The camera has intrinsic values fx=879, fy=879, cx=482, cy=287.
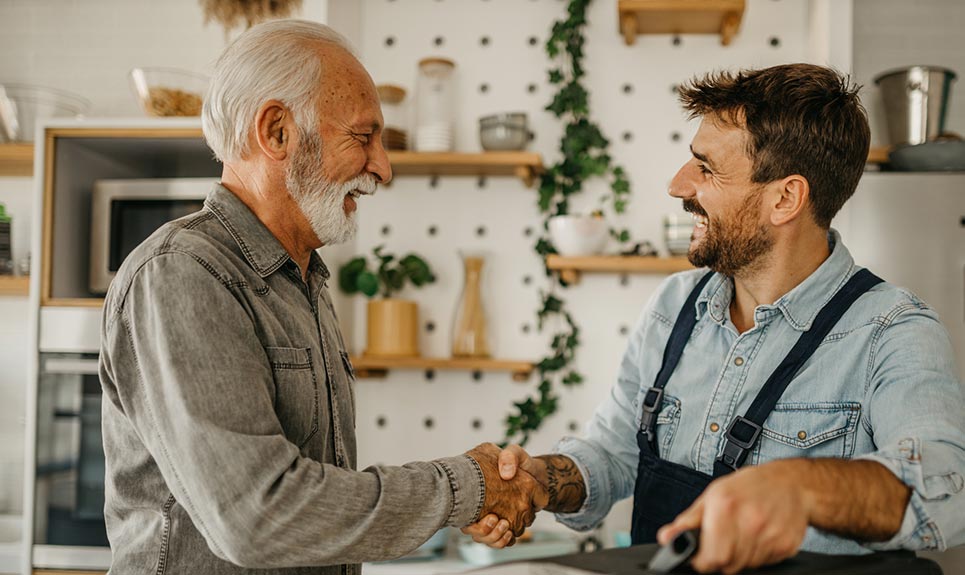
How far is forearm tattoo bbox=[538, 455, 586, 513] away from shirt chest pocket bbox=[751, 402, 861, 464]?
41cm

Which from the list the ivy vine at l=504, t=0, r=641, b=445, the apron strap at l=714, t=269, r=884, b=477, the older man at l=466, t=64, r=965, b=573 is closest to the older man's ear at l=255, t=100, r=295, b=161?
the older man at l=466, t=64, r=965, b=573

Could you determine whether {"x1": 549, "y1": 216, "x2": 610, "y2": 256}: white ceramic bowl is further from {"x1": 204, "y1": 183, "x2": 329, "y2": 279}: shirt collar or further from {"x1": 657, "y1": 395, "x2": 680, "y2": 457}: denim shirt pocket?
{"x1": 204, "y1": 183, "x2": 329, "y2": 279}: shirt collar

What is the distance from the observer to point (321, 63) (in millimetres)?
1511

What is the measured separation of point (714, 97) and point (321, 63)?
73 cm

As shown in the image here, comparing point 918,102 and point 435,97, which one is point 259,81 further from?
point 918,102

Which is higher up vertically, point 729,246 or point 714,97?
point 714,97

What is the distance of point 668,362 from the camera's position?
67.4 inches

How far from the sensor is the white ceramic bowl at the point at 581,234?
9.30 feet

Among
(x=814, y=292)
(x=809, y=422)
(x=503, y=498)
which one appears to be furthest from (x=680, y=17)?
(x=503, y=498)

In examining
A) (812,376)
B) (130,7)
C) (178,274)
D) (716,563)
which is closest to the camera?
(716,563)

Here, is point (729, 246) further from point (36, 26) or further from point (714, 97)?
point (36, 26)

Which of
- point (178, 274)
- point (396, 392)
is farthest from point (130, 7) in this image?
point (178, 274)

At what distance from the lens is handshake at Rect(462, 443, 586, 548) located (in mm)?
1552

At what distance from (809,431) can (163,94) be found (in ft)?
7.22
